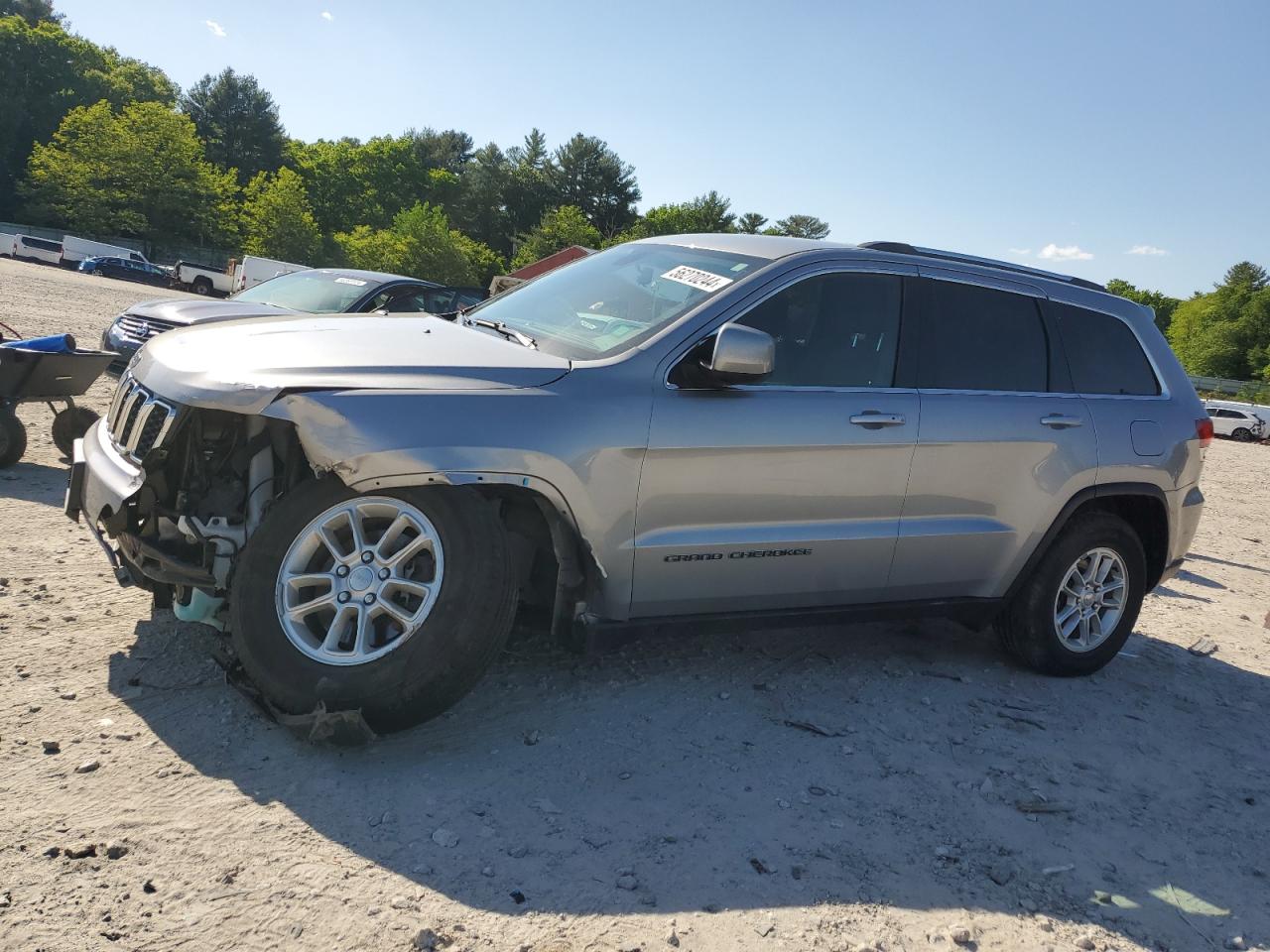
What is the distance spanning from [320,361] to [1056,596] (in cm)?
374

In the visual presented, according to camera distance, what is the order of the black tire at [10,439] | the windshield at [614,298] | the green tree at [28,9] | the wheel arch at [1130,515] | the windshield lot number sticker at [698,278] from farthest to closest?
1. the green tree at [28,9]
2. the black tire at [10,439]
3. the wheel arch at [1130,515]
4. the windshield lot number sticker at [698,278]
5. the windshield at [614,298]

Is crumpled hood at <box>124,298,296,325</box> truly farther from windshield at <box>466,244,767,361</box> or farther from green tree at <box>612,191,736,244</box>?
green tree at <box>612,191,736,244</box>

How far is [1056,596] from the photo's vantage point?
4.98 meters

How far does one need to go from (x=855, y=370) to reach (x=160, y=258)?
72.2 meters

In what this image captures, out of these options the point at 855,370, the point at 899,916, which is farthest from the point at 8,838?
the point at 855,370

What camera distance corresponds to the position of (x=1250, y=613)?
7.30 meters

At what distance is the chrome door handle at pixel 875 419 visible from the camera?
13.7 feet

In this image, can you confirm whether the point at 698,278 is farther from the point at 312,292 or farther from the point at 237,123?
the point at 237,123

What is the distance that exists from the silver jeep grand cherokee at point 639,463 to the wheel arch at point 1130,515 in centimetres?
3

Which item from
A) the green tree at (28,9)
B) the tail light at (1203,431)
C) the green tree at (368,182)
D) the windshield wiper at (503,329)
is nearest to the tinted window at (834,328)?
the windshield wiper at (503,329)

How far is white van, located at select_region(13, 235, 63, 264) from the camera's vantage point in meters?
49.9

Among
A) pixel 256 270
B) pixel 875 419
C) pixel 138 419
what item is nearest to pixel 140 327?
pixel 138 419

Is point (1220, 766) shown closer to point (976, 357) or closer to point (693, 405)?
point (976, 357)

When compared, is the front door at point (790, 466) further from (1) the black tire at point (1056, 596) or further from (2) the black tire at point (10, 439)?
(2) the black tire at point (10, 439)
